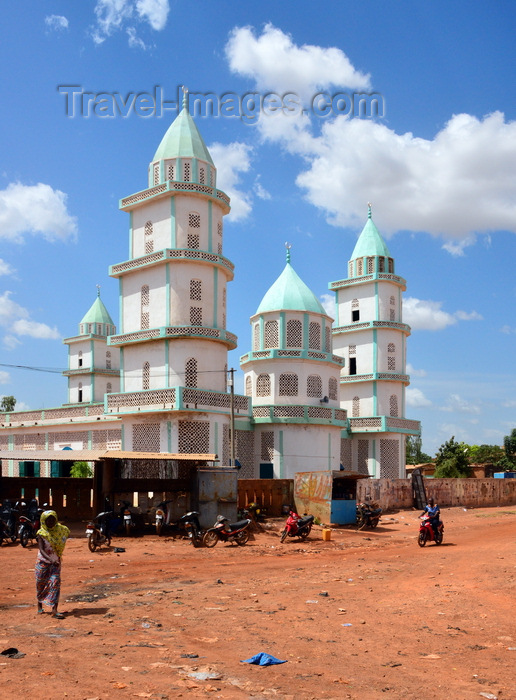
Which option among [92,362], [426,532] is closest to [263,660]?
[426,532]

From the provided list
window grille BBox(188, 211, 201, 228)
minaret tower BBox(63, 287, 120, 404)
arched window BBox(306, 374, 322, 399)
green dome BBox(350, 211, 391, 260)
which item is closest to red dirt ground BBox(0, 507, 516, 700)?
window grille BBox(188, 211, 201, 228)

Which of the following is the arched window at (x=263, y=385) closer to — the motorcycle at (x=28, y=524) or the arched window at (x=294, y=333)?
the arched window at (x=294, y=333)

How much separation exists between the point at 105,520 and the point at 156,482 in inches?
94.1

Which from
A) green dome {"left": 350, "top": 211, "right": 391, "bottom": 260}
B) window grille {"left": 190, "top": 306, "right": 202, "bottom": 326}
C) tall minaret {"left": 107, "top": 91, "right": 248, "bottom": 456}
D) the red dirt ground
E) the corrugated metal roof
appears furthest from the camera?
green dome {"left": 350, "top": 211, "right": 391, "bottom": 260}

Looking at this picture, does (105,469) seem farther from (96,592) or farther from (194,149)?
(194,149)

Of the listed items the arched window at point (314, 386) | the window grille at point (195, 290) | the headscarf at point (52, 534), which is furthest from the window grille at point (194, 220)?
the headscarf at point (52, 534)

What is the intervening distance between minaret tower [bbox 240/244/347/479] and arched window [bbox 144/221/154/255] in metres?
8.07

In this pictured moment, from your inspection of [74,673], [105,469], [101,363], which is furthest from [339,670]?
[101,363]

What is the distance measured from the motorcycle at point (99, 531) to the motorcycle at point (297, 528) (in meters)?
5.10

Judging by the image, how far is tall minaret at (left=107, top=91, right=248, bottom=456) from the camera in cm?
2956

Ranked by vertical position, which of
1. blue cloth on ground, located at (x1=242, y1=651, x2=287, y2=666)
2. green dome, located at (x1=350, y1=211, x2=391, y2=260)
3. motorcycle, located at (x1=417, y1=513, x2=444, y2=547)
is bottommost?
motorcycle, located at (x1=417, y1=513, x2=444, y2=547)

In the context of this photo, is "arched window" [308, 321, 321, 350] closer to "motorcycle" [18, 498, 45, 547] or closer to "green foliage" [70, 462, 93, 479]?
"green foliage" [70, 462, 93, 479]

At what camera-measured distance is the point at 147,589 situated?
1291cm

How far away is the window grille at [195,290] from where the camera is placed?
1214 inches
